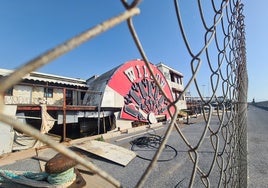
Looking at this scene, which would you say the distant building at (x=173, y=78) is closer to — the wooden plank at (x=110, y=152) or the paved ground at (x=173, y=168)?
the paved ground at (x=173, y=168)

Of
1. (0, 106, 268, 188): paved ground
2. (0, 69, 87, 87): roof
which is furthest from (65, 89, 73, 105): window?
(0, 106, 268, 188): paved ground

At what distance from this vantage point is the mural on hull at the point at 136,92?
14.7m

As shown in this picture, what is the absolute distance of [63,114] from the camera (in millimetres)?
9266

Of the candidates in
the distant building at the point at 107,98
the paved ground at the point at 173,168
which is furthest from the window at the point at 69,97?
the paved ground at the point at 173,168

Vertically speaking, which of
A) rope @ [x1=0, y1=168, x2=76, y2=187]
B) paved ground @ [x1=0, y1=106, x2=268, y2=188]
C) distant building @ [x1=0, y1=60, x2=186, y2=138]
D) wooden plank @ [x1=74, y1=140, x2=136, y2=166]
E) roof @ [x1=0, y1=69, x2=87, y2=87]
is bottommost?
paved ground @ [x1=0, y1=106, x2=268, y2=188]

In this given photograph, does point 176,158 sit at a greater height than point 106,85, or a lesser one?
lesser

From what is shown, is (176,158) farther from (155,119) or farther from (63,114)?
(155,119)

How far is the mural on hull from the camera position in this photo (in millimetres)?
14656

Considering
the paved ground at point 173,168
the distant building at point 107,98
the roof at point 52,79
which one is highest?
the roof at point 52,79

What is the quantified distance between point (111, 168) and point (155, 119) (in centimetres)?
1180

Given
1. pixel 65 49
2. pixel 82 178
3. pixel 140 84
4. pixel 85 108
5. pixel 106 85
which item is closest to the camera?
pixel 65 49

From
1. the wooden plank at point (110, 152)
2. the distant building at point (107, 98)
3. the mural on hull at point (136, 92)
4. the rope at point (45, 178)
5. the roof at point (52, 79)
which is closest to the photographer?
the rope at point (45, 178)

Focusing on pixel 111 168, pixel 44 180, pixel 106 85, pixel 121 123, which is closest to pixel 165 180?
pixel 111 168

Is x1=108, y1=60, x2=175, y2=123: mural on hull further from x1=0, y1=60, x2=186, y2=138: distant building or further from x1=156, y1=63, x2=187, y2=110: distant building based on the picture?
x1=156, y1=63, x2=187, y2=110: distant building
